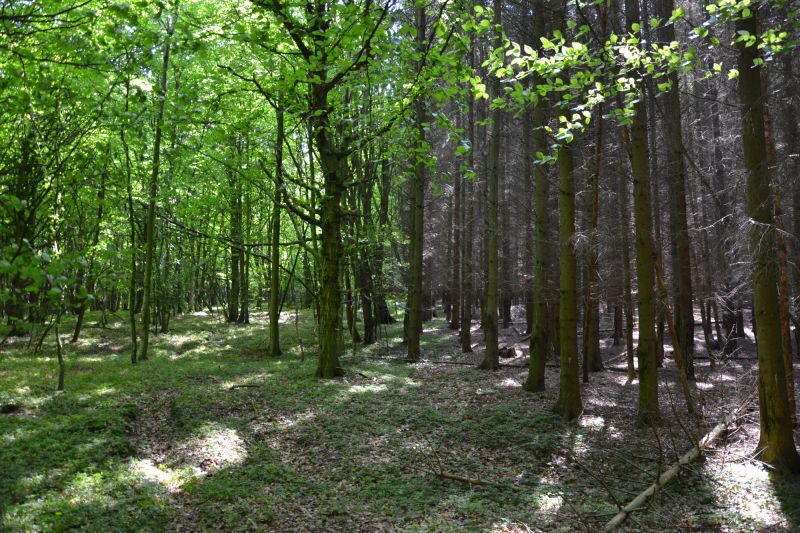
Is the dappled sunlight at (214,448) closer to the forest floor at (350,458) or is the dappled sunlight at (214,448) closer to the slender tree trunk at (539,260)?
the forest floor at (350,458)

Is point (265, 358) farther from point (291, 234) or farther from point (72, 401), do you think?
point (291, 234)

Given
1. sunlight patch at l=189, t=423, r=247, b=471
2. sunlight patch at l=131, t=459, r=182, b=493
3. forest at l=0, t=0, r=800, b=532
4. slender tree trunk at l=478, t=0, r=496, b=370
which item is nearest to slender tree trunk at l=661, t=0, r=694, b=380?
forest at l=0, t=0, r=800, b=532

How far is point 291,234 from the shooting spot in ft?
129

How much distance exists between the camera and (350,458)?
301 inches

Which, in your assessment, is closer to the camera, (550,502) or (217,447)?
(550,502)

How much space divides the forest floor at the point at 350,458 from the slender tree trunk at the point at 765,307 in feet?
1.19

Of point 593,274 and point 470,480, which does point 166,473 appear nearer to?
point 470,480

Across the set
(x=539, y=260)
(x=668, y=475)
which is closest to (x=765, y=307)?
(x=668, y=475)

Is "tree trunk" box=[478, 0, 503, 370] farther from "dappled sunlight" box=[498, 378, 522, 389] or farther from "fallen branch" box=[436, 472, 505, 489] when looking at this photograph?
"fallen branch" box=[436, 472, 505, 489]

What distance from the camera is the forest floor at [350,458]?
573cm

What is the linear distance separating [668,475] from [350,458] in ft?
14.3

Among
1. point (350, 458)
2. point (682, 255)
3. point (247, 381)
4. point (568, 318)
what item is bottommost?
point (350, 458)

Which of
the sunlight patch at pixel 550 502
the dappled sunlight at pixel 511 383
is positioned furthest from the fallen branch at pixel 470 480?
the dappled sunlight at pixel 511 383

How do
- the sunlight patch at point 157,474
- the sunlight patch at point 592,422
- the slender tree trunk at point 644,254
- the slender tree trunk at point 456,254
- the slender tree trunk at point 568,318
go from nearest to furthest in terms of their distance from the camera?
the sunlight patch at point 157,474
the slender tree trunk at point 644,254
the sunlight patch at point 592,422
the slender tree trunk at point 568,318
the slender tree trunk at point 456,254
